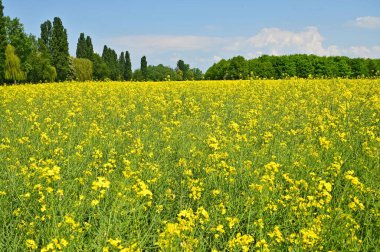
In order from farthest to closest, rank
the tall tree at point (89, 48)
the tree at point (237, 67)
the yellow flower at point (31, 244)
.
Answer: the tall tree at point (89, 48) → the tree at point (237, 67) → the yellow flower at point (31, 244)

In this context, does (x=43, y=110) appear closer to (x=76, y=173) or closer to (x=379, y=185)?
(x=76, y=173)

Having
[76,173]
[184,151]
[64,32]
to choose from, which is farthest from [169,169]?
[64,32]

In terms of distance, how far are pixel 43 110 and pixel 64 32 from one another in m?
43.2

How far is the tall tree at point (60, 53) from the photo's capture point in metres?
46.8

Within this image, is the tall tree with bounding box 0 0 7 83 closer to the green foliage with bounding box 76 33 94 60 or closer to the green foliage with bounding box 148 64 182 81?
the green foliage with bounding box 148 64 182 81

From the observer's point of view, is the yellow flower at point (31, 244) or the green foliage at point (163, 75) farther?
the green foliage at point (163, 75)

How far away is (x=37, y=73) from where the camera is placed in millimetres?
42312

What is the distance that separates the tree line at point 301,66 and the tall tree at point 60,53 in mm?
23780

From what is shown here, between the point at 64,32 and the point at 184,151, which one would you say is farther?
the point at 64,32

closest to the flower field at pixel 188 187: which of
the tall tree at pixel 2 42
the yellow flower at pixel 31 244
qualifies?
the yellow flower at pixel 31 244

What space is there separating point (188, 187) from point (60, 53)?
47.1 metres

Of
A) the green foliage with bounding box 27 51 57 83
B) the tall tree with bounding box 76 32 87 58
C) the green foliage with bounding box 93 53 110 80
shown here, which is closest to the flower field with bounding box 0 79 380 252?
the green foliage with bounding box 27 51 57 83

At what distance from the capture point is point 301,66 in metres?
30.7

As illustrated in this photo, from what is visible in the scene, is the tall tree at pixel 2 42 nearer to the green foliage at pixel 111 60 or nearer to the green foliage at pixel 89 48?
the green foliage at pixel 89 48
